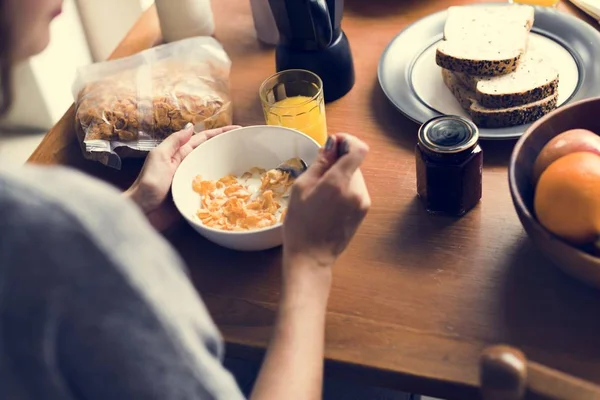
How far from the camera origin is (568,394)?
0.53 meters

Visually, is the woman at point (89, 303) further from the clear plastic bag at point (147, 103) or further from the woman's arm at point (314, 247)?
the clear plastic bag at point (147, 103)

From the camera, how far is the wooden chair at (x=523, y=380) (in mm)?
531

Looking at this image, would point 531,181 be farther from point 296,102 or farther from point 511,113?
point 296,102

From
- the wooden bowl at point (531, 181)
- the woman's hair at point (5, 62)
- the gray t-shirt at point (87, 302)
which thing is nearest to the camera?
the gray t-shirt at point (87, 302)

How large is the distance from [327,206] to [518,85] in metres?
0.43

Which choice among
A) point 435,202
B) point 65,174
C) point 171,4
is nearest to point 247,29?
point 171,4

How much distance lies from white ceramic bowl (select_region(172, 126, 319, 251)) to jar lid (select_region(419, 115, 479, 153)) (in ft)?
0.54

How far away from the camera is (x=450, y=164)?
0.85 meters

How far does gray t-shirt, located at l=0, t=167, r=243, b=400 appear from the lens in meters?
0.47

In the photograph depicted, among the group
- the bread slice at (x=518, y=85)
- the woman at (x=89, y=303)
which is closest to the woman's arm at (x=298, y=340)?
the woman at (x=89, y=303)

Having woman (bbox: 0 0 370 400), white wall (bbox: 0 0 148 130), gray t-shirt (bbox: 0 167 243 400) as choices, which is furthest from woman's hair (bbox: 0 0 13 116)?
white wall (bbox: 0 0 148 130)

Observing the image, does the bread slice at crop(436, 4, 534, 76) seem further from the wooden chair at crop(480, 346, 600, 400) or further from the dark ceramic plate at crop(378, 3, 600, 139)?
the wooden chair at crop(480, 346, 600, 400)

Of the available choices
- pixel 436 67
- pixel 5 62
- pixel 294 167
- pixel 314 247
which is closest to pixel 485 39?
pixel 436 67

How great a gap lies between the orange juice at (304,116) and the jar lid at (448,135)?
0.21 meters
